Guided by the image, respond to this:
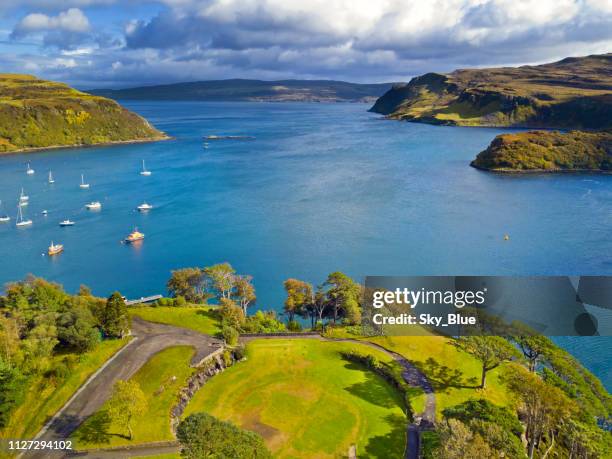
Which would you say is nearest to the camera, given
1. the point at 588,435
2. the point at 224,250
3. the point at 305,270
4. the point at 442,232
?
the point at 588,435

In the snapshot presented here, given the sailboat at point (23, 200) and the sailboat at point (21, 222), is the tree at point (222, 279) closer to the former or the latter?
the sailboat at point (21, 222)

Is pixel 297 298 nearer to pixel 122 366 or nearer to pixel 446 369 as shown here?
pixel 446 369

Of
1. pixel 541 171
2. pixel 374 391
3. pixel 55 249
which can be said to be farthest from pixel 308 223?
pixel 541 171

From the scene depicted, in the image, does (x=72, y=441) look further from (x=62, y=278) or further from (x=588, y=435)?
(x=62, y=278)

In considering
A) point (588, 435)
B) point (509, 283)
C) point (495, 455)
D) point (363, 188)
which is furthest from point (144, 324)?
point (363, 188)

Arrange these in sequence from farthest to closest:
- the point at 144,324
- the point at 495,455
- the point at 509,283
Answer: the point at 509,283 < the point at 144,324 < the point at 495,455

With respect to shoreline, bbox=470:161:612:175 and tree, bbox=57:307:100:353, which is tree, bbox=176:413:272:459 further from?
shoreline, bbox=470:161:612:175

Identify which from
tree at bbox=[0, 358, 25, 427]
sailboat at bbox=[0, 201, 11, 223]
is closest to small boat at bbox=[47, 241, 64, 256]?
sailboat at bbox=[0, 201, 11, 223]
